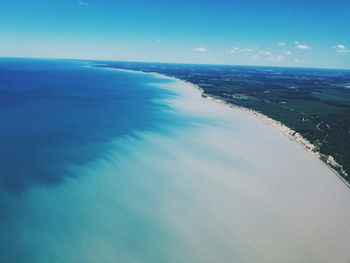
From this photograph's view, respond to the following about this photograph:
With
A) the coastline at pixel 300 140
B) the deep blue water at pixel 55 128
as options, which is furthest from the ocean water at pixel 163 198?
the coastline at pixel 300 140

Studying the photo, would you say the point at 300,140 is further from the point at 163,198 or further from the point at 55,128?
the point at 55,128

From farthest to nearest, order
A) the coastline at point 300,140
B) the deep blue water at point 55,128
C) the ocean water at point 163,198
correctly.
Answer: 1. the coastline at point 300,140
2. the deep blue water at point 55,128
3. the ocean water at point 163,198

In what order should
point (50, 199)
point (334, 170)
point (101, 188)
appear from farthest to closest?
point (334, 170) → point (101, 188) → point (50, 199)

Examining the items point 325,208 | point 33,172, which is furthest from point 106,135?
point 325,208

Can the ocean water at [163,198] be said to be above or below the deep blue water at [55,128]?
below

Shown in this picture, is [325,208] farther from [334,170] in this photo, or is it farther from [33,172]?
[33,172]

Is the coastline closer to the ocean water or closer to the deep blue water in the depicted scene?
the ocean water

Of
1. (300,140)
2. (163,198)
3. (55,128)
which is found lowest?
(163,198)

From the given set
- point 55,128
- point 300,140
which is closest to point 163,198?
point 55,128

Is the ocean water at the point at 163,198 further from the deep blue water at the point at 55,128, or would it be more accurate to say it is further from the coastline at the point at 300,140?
the coastline at the point at 300,140
